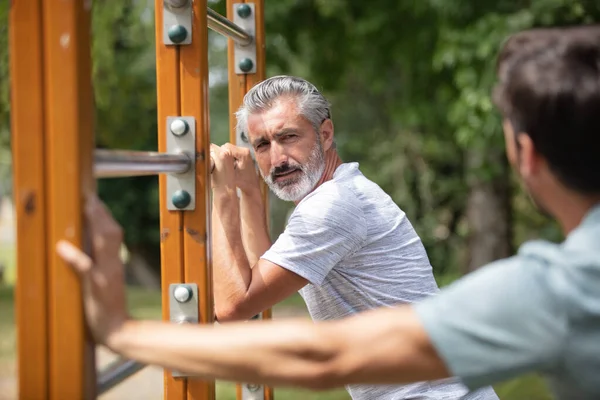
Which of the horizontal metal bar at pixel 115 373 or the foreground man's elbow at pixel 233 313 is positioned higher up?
the foreground man's elbow at pixel 233 313

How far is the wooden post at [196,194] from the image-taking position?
1.86 m

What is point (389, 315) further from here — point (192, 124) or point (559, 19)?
point (559, 19)

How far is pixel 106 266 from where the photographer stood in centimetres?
122

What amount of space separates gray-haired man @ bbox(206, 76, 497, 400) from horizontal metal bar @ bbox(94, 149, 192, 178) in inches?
11.9

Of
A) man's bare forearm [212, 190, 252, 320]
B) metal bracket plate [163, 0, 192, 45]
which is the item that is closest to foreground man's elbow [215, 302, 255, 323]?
man's bare forearm [212, 190, 252, 320]

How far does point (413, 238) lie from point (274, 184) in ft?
1.34

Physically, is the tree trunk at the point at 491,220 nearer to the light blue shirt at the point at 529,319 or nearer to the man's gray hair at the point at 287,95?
the man's gray hair at the point at 287,95

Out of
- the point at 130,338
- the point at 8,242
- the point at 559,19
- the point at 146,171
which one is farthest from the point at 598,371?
the point at 8,242

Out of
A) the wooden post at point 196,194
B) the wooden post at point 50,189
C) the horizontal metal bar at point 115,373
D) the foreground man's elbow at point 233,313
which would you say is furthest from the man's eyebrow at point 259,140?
the wooden post at point 50,189

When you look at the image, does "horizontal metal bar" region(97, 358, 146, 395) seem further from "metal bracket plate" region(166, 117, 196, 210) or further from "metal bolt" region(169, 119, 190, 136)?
"metal bolt" region(169, 119, 190, 136)

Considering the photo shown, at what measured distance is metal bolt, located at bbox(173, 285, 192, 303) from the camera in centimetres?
185

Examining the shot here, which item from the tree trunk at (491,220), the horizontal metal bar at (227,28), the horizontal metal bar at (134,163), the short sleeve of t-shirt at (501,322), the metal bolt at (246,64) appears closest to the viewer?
the short sleeve of t-shirt at (501,322)

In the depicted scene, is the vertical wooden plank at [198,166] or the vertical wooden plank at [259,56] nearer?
the vertical wooden plank at [198,166]

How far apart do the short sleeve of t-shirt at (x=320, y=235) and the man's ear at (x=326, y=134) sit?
32 cm
